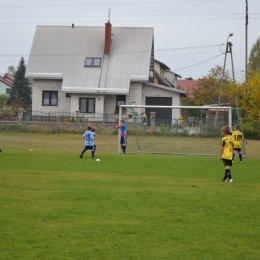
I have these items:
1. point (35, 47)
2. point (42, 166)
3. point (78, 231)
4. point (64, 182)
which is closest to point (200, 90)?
point (35, 47)

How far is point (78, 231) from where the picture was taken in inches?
332

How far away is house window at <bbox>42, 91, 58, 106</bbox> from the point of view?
5334 cm

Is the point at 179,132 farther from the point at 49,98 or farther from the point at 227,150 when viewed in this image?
the point at 49,98

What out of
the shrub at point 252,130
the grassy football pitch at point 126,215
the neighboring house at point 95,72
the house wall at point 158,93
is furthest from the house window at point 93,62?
the grassy football pitch at point 126,215

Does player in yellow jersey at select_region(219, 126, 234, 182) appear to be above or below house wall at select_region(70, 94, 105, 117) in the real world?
below

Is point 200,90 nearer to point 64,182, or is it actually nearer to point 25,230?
point 64,182

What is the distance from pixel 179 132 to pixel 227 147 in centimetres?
1572

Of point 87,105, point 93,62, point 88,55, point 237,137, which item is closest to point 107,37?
point 88,55

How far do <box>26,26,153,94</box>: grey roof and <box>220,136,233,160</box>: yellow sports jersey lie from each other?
1387 inches

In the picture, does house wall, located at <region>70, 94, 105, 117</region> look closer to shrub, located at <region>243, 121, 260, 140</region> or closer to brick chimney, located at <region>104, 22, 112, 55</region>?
brick chimney, located at <region>104, 22, 112, 55</region>

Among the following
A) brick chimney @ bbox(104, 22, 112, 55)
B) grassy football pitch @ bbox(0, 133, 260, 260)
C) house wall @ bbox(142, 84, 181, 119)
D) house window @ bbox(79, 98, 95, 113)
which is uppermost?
brick chimney @ bbox(104, 22, 112, 55)

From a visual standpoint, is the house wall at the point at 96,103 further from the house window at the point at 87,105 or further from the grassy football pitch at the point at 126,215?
the grassy football pitch at the point at 126,215

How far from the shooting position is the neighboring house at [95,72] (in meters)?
51.4

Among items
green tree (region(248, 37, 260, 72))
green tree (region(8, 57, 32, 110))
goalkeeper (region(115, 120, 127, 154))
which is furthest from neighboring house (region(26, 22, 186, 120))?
green tree (region(248, 37, 260, 72))
